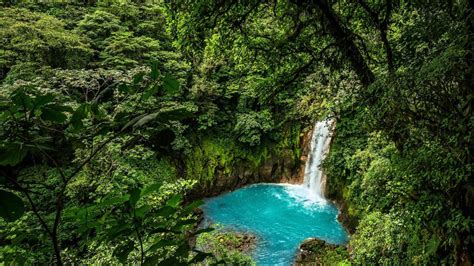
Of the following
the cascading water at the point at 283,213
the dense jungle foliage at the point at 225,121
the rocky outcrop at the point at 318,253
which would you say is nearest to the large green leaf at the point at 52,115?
the dense jungle foliage at the point at 225,121

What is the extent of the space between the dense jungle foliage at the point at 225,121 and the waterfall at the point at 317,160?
67 cm

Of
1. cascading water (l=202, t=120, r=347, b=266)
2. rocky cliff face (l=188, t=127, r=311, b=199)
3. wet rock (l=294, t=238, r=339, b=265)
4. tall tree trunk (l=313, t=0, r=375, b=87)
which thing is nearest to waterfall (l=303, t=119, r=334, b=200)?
cascading water (l=202, t=120, r=347, b=266)

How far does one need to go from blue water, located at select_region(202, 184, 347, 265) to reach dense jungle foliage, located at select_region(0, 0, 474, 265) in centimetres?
71

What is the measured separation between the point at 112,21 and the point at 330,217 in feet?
33.2

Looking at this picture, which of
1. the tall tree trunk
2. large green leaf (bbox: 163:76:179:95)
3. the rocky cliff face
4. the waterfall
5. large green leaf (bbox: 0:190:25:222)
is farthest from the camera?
the rocky cliff face

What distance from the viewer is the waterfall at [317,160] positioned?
1173cm

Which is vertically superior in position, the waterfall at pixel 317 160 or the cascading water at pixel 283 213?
the waterfall at pixel 317 160

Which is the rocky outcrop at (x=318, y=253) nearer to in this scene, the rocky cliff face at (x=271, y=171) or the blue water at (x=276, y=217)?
the blue water at (x=276, y=217)

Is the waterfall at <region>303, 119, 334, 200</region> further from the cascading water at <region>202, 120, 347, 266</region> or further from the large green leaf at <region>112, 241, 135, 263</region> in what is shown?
the large green leaf at <region>112, 241, 135, 263</region>

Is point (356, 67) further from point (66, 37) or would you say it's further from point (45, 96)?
point (66, 37)

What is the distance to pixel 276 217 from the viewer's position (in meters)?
10.4

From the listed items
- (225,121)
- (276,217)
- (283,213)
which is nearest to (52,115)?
(276,217)

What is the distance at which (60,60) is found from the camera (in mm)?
9969

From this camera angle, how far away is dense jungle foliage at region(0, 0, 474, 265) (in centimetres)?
81
